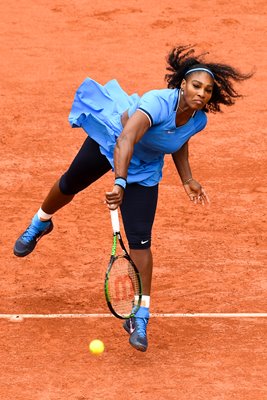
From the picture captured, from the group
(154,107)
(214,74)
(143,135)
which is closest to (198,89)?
(214,74)

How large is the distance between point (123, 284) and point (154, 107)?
4.32 ft

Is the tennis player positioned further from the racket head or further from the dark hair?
the racket head

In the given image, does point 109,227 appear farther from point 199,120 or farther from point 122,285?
point 199,120

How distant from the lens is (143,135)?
771 cm

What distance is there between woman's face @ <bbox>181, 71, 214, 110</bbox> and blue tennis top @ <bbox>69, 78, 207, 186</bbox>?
0.30 ft

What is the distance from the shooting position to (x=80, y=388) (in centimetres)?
754

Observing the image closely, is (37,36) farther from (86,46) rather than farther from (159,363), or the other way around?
(159,363)

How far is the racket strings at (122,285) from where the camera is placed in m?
7.76

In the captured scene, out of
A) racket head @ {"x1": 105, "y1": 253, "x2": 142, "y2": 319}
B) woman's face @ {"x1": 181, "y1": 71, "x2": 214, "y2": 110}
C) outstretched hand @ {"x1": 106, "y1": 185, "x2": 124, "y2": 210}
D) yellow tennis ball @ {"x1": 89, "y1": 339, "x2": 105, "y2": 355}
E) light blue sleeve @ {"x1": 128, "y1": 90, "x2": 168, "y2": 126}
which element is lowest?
yellow tennis ball @ {"x1": 89, "y1": 339, "x2": 105, "y2": 355}

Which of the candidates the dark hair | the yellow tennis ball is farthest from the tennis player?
the yellow tennis ball

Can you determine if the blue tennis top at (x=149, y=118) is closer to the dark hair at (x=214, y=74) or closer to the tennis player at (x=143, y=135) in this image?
the tennis player at (x=143, y=135)

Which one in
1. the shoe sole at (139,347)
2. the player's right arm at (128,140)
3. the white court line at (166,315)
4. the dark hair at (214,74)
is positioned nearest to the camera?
the player's right arm at (128,140)

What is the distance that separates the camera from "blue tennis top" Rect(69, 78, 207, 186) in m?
7.73

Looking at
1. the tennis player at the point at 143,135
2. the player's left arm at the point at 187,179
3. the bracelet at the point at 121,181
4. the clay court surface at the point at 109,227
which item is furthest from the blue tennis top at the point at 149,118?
the clay court surface at the point at 109,227
